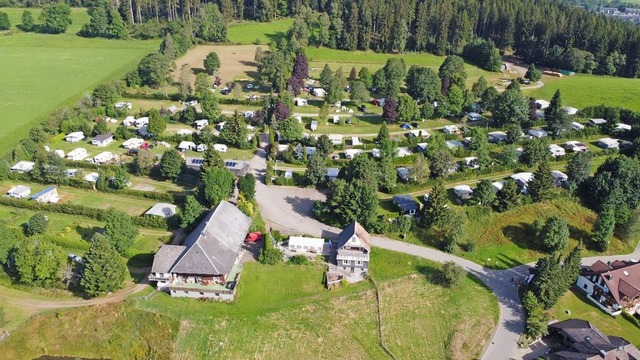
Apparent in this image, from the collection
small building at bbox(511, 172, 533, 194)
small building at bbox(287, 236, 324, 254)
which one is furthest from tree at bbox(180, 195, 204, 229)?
small building at bbox(511, 172, 533, 194)

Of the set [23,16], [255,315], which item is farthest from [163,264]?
[23,16]

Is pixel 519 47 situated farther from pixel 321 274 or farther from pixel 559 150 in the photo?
pixel 321 274

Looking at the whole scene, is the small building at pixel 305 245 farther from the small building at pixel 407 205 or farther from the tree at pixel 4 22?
the tree at pixel 4 22

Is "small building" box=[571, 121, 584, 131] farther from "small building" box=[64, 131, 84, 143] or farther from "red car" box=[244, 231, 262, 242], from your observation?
"small building" box=[64, 131, 84, 143]

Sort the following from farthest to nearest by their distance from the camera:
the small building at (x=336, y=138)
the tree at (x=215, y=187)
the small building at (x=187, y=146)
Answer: the small building at (x=336, y=138), the small building at (x=187, y=146), the tree at (x=215, y=187)

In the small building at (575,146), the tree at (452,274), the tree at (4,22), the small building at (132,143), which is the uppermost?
the tree at (4,22)

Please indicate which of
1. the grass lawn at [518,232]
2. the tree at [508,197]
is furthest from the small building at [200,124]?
the tree at [508,197]
